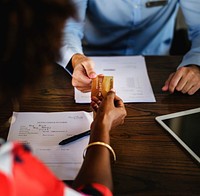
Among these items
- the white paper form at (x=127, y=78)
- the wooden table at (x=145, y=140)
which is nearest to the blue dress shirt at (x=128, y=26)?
the white paper form at (x=127, y=78)

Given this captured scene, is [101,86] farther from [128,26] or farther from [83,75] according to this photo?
[128,26]

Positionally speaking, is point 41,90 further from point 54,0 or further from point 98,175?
point 54,0

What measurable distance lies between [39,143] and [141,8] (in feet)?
2.70

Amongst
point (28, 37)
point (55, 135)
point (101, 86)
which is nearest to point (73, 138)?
point (55, 135)

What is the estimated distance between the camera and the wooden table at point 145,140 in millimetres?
810

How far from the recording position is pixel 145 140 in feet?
3.10

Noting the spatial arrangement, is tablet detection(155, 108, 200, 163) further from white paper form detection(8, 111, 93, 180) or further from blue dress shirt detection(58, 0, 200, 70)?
blue dress shirt detection(58, 0, 200, 70)

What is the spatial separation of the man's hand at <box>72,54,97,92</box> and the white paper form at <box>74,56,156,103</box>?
2cm

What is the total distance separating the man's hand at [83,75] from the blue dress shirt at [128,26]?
20cm

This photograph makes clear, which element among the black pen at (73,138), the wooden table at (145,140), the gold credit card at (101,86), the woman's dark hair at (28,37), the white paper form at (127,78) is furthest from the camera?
the white paper form at (127,78)

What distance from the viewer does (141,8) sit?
1.51 meters

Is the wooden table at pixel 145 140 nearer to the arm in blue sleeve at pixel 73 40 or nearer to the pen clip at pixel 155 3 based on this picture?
the arm in blue sleeve at pixel 73 40

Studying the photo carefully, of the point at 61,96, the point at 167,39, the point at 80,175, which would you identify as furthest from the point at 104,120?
the point at 167,39

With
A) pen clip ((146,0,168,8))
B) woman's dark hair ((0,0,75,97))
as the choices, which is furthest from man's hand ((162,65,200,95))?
woman's dark hair ((0,0,75,97))
